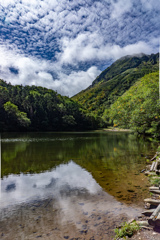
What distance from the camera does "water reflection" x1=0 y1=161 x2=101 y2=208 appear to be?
9.53m

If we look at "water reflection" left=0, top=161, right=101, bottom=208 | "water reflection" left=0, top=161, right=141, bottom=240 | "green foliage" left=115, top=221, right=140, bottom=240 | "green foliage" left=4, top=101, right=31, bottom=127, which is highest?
"green foliage" left=4, top=101, right=31, bottom=127

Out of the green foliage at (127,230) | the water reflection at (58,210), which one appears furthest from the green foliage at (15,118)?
Result: the green foliage at (127,230)

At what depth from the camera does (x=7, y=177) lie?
13.4 metres

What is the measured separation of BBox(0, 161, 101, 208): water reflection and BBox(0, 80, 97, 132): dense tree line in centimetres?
9697

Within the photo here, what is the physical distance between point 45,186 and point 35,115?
123 meters

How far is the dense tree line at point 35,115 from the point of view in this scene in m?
107

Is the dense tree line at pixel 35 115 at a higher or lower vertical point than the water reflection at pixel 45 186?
higher

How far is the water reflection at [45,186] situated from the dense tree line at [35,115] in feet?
318

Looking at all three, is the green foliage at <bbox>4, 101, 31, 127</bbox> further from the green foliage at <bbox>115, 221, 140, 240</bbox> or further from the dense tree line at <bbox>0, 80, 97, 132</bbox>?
the green foliage at <bbox>115, 221, 140, 240</bbox>

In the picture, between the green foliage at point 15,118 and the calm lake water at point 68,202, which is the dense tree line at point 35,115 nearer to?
the green foliage at point 15,118

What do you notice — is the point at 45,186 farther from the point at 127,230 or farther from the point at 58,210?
the point at 127,230

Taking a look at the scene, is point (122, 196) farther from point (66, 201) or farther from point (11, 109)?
point (11, 109)

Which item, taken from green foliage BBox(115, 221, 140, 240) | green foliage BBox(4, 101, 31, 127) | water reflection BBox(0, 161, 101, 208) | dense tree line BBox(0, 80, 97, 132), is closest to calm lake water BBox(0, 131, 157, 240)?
water reflection BBox(0, 161, 101, 208)

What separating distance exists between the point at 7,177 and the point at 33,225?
7972mm
